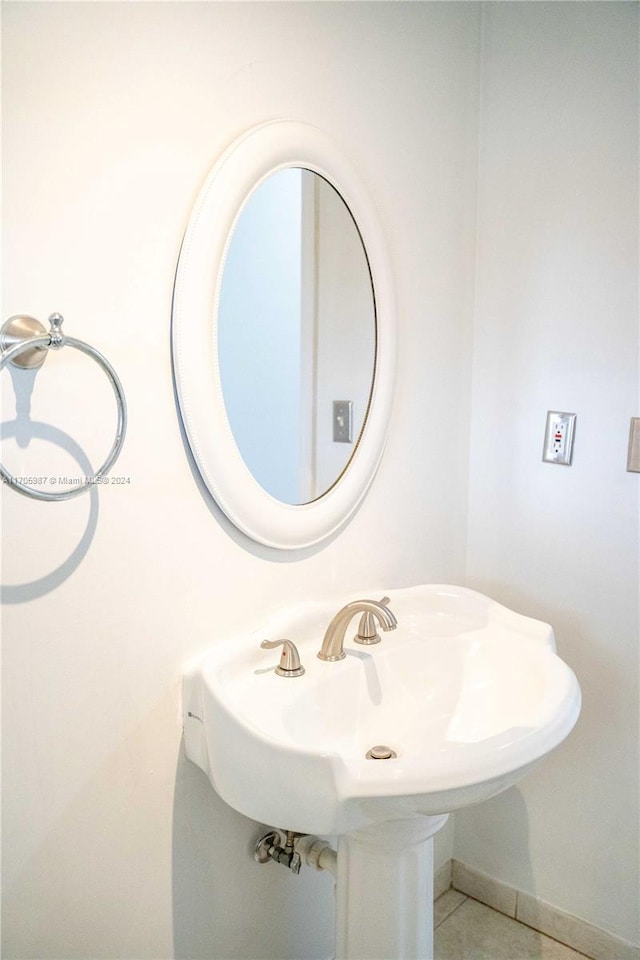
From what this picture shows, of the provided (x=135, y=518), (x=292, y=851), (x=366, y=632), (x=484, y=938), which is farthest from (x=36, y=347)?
(x=484, y=938)

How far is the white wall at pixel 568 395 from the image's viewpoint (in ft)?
5.36

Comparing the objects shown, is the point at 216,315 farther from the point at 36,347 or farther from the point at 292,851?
the point at 292,851

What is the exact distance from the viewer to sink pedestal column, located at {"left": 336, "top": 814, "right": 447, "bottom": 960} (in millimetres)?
1287

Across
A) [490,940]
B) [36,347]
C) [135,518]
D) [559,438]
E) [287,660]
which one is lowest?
[490,940]

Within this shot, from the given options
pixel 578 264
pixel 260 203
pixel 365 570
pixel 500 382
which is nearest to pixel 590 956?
pixel 365 570

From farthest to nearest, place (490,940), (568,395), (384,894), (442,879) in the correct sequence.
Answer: (442,879) < (490,940) < (568,395) < (384,894)

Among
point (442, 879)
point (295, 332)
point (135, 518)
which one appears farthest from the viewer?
point (442, 879)

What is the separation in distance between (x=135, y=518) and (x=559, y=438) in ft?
3.30

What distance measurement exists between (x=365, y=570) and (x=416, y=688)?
0.26m

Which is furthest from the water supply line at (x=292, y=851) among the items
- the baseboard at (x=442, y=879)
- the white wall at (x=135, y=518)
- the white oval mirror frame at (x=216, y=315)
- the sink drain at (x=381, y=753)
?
the baseboard at (x=442, y=879)

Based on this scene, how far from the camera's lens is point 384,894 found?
1.30 m

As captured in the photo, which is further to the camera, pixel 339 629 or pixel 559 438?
pixel 559 438

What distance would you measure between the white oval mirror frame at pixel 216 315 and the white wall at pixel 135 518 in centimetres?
3

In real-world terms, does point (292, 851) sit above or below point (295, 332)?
below
